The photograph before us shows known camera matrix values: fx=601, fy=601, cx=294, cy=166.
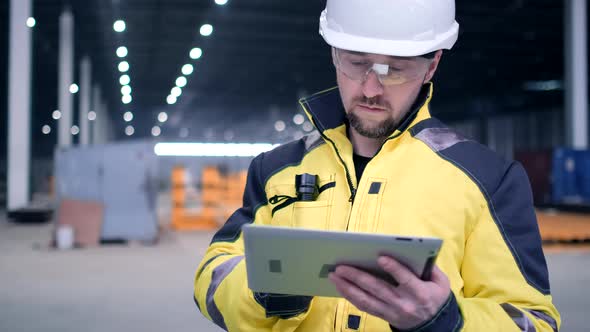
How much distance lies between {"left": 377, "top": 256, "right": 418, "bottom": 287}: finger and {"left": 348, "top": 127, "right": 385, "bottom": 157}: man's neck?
0.69m

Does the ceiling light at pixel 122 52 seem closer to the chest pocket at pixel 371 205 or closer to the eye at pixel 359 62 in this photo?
the eye at pixel 359 62

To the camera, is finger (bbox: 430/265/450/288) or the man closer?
finger (bbox: 430/265/450/288)

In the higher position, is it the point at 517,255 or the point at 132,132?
the point at 132,132

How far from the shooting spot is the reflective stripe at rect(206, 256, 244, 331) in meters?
1.80

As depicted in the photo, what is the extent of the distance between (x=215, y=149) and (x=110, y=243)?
1183 inches

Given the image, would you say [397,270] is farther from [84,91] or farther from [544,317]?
[84,91]

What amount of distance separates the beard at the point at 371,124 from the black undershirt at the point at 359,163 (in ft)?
0.40

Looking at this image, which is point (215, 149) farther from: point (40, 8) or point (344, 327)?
point (344, 327)

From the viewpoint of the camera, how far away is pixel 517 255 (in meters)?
1.63

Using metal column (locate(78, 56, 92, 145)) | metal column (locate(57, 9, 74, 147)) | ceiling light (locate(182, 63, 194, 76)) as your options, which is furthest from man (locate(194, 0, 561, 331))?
ceiling light (locate(182, 63, 194, 76))

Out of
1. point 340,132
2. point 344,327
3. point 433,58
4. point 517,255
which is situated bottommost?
point 344,327

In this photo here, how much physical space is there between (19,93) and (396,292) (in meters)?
14.7

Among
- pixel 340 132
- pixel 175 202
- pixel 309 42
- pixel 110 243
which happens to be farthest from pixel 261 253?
pixel 309 42

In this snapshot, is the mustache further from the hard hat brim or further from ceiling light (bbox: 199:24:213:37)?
ceiling light (bbox: 199:24:213:37)
